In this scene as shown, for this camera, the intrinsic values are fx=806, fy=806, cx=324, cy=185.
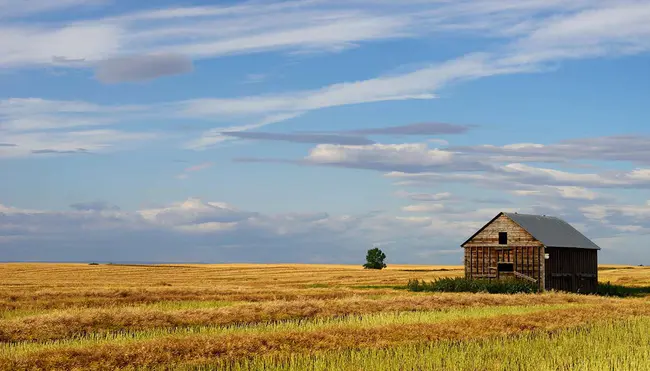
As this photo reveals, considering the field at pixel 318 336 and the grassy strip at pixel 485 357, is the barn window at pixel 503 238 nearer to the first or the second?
the field at pixel 318 336

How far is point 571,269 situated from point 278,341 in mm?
45211

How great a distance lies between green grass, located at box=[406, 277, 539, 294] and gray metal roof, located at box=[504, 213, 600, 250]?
4.21m

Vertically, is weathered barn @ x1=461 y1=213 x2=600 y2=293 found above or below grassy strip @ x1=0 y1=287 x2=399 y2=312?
above

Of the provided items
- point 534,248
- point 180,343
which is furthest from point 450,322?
point 534,248

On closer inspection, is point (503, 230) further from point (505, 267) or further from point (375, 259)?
point (375, 259)

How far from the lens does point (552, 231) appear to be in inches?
2498

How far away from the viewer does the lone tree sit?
12381 cm

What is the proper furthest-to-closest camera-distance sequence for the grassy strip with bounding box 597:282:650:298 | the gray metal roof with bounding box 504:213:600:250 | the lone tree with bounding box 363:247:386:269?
the lone tree with bounding box 363:247:386:269, the grassy strip with bounding box 597:282:650:298, the gray metal roof with bounding box 504:213:600:250

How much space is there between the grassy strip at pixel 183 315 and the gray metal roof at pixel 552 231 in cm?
1923

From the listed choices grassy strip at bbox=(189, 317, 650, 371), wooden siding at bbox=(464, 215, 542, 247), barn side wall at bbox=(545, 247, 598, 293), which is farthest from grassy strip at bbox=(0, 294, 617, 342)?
barn side wall at bbox=(545, 247, 598, 293)

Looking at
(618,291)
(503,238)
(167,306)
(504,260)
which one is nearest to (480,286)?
(504,260)

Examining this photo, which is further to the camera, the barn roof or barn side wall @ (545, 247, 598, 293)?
the barn roof

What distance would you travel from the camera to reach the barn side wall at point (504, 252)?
59281 millimetres

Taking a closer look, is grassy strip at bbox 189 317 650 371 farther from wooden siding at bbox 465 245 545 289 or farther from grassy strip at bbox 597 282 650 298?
grassy strip at bbox 597 282 650 298
